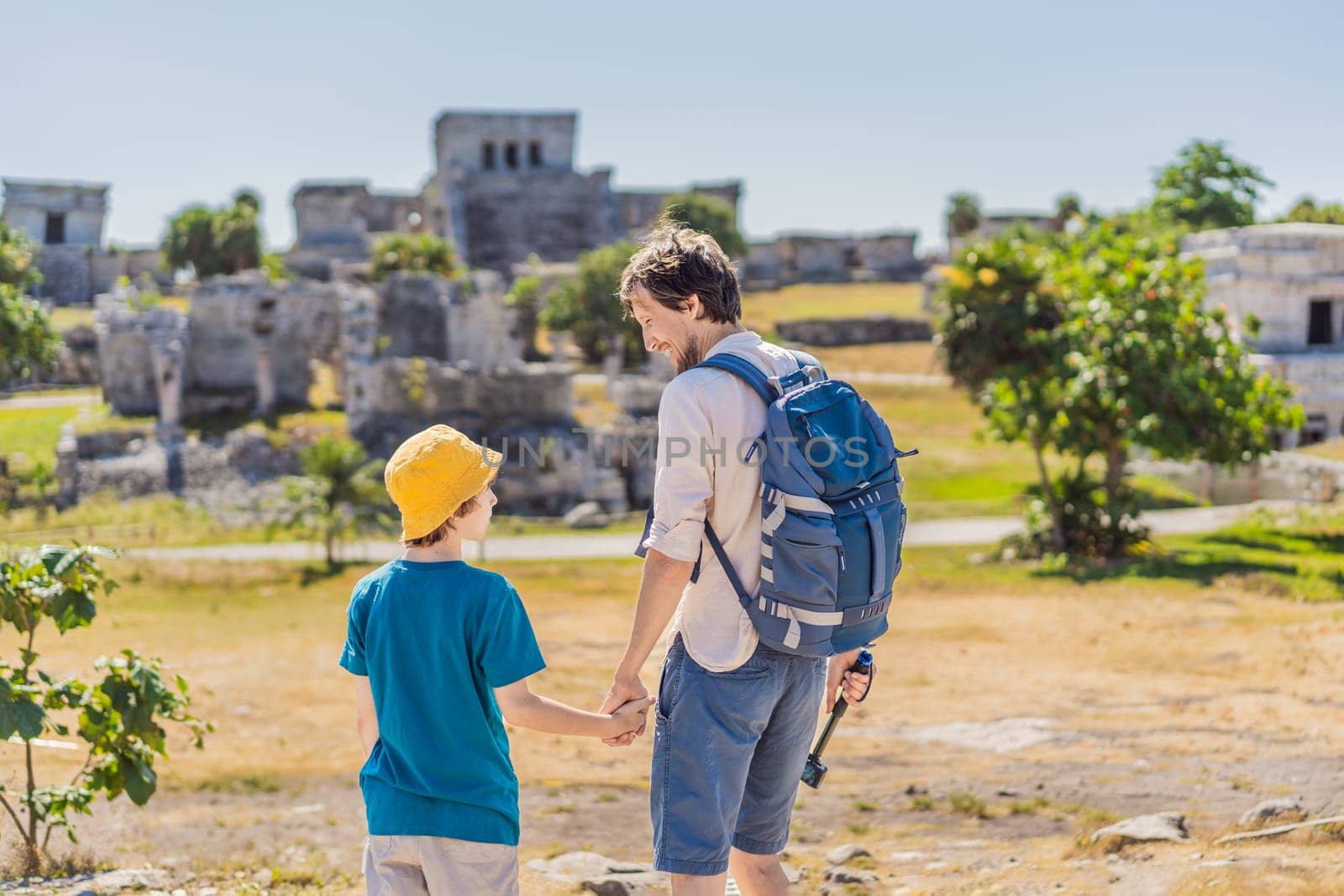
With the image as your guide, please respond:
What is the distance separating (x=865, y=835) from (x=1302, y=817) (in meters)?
2.14

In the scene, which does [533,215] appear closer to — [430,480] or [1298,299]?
[1298,299]

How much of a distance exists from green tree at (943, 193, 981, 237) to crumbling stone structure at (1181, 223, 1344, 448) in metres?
33.2

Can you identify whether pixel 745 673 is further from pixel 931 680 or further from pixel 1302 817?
pixel 931 680

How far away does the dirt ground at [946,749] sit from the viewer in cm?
596

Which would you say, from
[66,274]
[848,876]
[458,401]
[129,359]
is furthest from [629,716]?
[66,274]

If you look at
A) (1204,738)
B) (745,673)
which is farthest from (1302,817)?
(745,673)

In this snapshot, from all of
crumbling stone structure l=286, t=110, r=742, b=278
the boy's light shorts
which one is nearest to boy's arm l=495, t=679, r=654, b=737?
the boy's light shorts

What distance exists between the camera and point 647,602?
347cm

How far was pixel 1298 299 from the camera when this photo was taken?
26.9m

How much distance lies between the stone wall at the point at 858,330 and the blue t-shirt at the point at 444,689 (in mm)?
44154

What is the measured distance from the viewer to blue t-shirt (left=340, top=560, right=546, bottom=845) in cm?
335

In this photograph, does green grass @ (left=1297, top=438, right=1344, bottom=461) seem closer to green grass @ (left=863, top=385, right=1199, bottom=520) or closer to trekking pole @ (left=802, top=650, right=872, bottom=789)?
green grass @ (left=863, top=385, right=1199, bottom=520)

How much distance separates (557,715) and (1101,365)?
48.7ft

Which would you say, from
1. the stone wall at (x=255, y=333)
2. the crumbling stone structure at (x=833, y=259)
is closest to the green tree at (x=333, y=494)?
the stone wall at (x=255, y=333)
